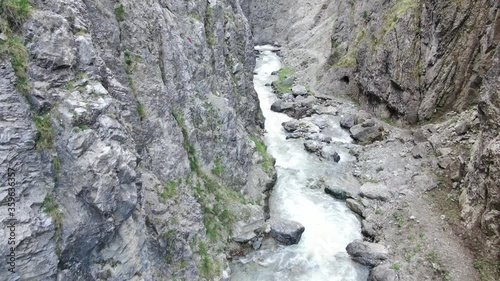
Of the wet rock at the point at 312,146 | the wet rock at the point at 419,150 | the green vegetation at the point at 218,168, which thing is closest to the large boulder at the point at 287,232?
the green vegetation at the point at 218,168

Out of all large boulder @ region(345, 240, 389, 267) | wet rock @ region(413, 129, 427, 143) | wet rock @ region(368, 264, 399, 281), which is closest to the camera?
wet rock @ region(368, 264, 399, 281)

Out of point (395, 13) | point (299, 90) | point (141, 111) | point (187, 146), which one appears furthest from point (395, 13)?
point (141, 111)

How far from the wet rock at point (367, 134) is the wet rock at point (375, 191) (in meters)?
10.7

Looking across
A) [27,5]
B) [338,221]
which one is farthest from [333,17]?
[27,5]

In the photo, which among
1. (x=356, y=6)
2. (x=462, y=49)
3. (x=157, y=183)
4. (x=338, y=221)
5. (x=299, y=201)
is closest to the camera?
(x=157, y=183)

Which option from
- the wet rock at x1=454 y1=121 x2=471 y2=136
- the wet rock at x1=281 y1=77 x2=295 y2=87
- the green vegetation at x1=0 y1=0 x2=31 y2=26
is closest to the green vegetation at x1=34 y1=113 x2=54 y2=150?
the green vegetation at x1=0 y1=0 x2=31 y2=26

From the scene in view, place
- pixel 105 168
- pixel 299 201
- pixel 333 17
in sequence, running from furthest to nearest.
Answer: pixel 333 17 < pixel 299 201 < pixel 105 168

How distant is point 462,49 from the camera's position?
36.7 meters

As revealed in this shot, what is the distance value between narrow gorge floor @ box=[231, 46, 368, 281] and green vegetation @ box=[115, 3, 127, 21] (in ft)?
52.2

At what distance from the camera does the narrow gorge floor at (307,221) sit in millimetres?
22531

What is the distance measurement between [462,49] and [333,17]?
42.8 m

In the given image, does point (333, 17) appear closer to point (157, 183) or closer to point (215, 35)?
point (215, 35)

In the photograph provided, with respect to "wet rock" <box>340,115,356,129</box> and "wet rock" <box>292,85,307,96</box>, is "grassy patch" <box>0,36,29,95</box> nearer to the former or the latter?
"wet rock" <box>340,115,356,129</box>

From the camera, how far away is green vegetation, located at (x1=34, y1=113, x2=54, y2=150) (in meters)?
13.0
